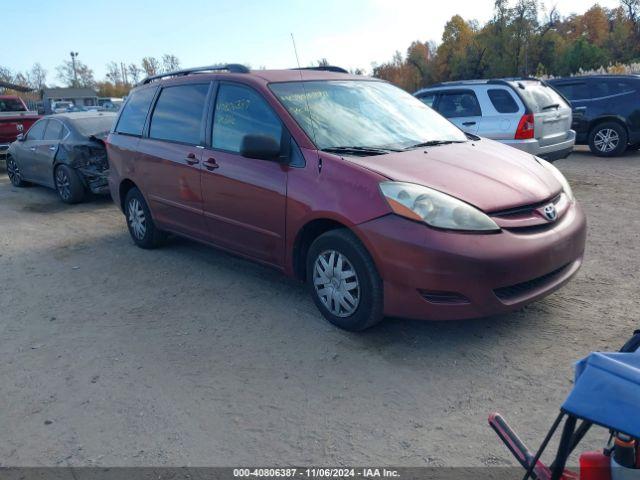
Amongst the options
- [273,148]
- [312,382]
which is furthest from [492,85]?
[312,382]

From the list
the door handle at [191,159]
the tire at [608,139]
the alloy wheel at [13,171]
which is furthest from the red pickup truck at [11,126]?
the tire at [608,139]

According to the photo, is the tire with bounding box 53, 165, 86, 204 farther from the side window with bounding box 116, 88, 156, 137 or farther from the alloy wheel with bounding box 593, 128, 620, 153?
the alloy wheel with bounding box 593, 128, 620, 153

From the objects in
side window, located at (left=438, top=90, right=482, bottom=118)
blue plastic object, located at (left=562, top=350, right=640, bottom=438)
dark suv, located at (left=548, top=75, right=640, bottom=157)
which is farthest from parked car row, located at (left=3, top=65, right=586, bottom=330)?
dark suv, located at (left=548, top=75, right=640, bottom=157)

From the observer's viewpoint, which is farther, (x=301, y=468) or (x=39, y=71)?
(x=39, y=71)

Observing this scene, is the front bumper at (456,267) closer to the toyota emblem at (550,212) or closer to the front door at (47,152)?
the toyota emblem at (550,212)

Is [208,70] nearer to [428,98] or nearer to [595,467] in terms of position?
[595,467]

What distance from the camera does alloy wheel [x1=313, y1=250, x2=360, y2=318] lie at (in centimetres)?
379

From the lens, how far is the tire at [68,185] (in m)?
8.95

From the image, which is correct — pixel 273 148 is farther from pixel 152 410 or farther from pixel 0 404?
pixel 0 404

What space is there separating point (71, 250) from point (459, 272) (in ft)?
15.8

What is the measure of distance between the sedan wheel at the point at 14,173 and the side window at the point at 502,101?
29.3 ft

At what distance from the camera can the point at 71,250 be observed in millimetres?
6461

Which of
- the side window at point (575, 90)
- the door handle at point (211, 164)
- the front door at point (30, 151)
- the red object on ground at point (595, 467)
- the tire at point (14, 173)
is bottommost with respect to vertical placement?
the tire at point (14, 173)

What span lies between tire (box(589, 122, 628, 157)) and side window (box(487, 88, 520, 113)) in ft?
12.8
